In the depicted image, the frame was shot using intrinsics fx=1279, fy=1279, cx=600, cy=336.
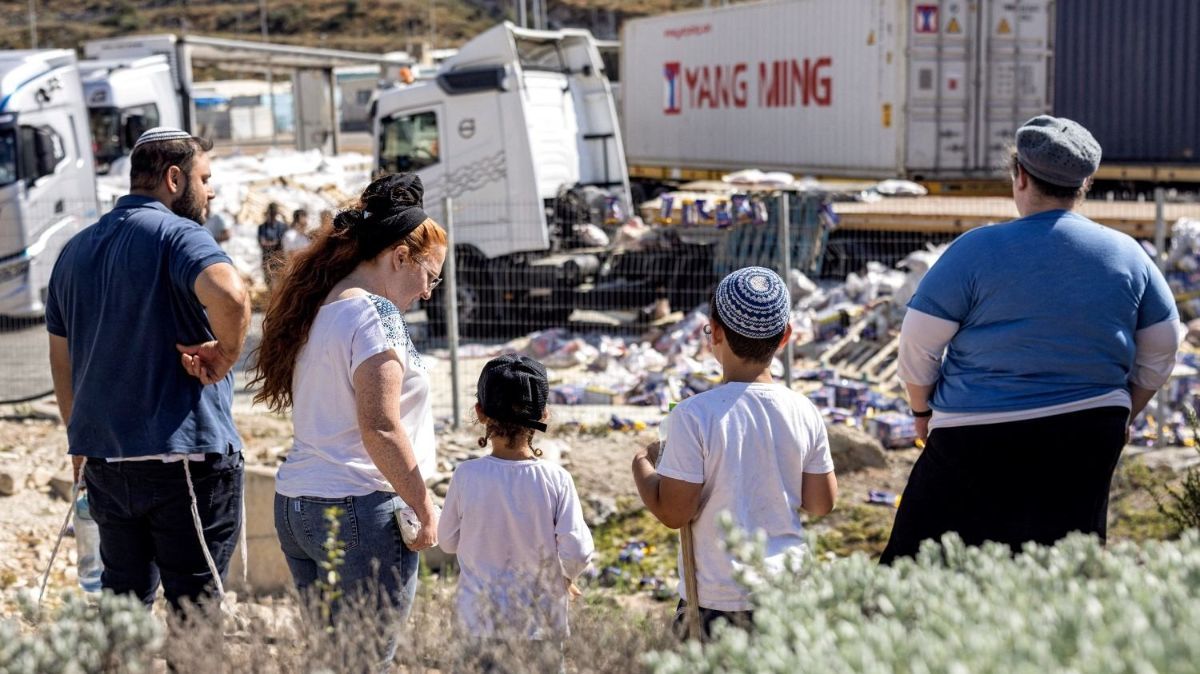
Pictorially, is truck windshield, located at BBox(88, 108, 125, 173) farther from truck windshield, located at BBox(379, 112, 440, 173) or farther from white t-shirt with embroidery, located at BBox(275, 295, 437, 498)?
white t-shirt with embroidery, located at BBox(275, 295, 437, 498)

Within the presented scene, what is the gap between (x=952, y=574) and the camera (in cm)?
228

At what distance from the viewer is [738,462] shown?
10.0 ft

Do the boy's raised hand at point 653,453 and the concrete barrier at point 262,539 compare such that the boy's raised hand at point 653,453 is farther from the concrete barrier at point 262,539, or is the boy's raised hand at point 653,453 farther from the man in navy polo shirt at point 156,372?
the concrete barrier at point 262,539

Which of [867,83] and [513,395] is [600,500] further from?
[867,83]

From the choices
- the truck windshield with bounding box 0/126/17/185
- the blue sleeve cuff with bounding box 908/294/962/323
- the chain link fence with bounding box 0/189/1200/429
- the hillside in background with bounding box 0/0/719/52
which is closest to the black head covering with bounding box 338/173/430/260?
the blue sleeve cuff with bounding box 908/294/962/323

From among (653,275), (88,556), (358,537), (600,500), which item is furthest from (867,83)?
(358,537)

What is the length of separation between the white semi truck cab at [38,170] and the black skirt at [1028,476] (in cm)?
1066

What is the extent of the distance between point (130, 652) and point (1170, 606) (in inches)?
74.1

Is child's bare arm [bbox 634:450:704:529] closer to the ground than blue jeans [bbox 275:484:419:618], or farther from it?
farther from it

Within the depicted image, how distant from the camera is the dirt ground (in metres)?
6.59

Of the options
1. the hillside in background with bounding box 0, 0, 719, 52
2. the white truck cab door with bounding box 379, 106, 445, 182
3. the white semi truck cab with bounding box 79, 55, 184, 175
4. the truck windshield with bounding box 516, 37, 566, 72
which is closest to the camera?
the white truck cab door with bounding box 379, 106, 445, 182

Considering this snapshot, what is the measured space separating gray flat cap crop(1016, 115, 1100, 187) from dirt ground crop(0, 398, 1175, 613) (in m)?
3.05

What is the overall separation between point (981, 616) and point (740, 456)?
1.13 metres

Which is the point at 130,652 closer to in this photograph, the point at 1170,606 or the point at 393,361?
the point at 393,361
